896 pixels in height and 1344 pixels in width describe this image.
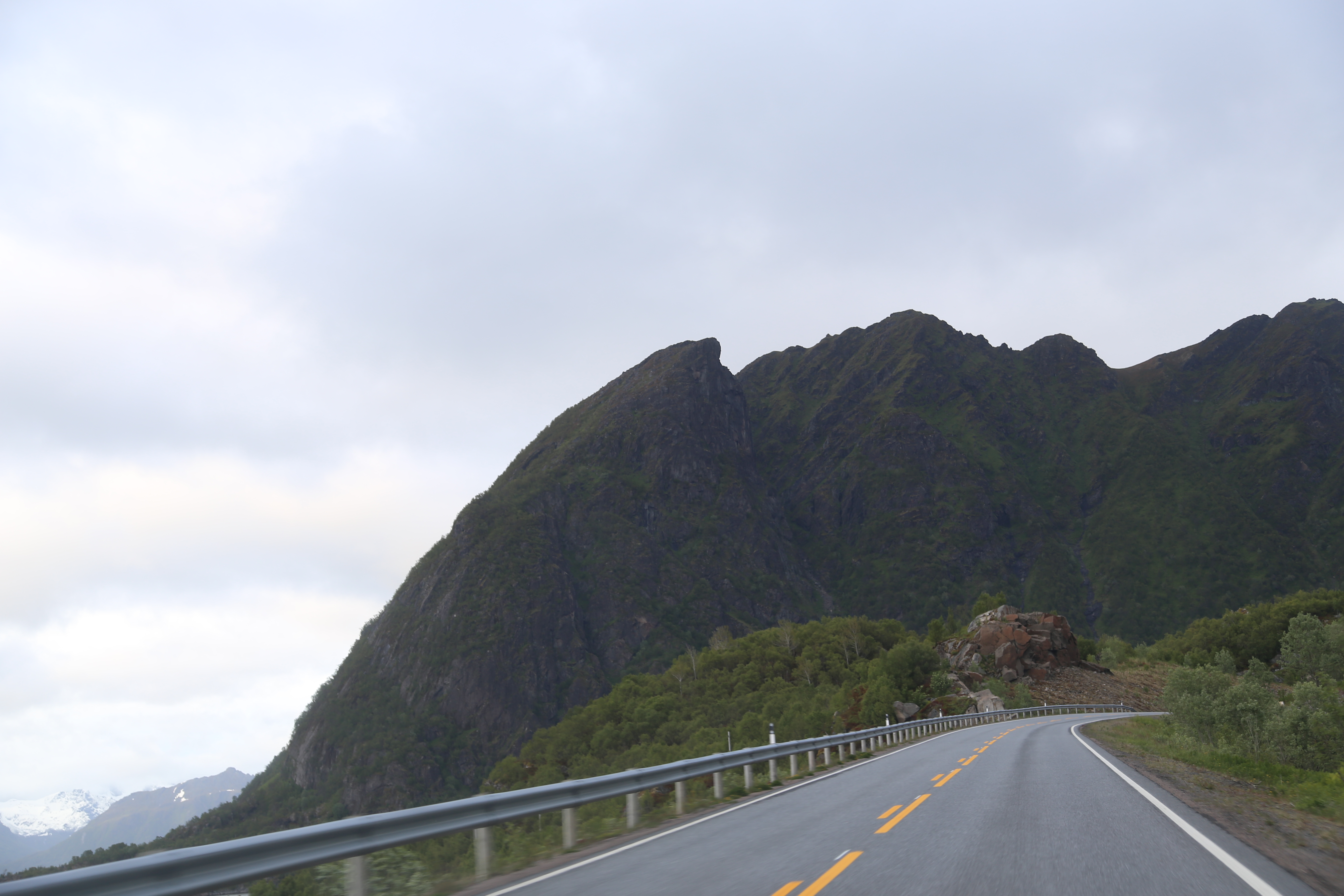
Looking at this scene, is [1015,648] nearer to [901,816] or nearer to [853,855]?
[901,816]

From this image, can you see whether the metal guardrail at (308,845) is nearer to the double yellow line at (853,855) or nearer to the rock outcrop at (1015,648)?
the double yellow line at (853,855)

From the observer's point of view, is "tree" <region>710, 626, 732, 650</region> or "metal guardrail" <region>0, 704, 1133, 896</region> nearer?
"metal guardrail" <region>0, 704, 1133, 896</region>

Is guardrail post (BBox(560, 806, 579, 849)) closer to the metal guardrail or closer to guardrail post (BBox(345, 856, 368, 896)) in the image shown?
the metal guardrail

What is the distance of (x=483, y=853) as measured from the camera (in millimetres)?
7801

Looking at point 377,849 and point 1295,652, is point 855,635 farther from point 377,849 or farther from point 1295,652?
point 377,849

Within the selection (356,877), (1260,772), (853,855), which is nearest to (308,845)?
(356,877)

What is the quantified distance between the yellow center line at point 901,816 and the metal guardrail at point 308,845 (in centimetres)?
327

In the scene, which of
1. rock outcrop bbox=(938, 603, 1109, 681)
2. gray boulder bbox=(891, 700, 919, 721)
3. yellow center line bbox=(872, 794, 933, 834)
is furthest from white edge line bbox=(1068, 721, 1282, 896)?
rock outcrop bbox=(938, 603, 1109, 681)

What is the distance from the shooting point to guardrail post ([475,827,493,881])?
772cm

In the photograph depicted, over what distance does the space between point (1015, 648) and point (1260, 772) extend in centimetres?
6313

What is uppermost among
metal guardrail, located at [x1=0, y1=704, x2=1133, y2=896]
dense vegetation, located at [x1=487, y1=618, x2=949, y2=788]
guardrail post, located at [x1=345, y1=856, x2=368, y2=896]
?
metal guardrail, located at [x1=0, y1=704, x2=1133, y2=896]

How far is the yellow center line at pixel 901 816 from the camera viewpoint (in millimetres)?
8766

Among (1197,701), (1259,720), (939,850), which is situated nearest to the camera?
(939,850)

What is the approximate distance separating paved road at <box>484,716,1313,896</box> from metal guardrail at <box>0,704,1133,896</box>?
906 millimetres
